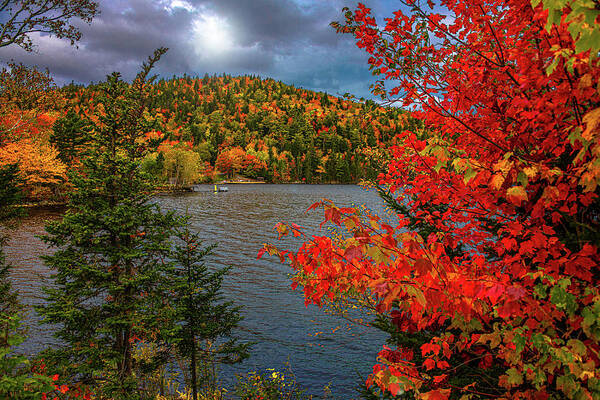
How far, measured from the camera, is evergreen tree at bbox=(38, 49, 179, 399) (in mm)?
8766

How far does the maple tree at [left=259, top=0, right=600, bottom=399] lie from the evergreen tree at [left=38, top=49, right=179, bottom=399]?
7.75 metres

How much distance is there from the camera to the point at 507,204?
3627 mm

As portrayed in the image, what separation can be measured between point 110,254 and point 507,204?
10.6 m

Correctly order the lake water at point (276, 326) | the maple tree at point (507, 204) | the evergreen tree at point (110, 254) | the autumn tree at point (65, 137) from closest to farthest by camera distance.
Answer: the maple tree at point (507, 204)
the evergreen tree at point (110, 254)
the lake water at point (276, 326)
the autumn tree at point (65, 137)

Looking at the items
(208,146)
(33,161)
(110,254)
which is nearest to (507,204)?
(110,254)

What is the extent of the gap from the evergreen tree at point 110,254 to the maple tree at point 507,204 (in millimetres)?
7752

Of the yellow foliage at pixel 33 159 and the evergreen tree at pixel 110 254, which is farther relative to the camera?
the yellow foliage at pixel 33 159

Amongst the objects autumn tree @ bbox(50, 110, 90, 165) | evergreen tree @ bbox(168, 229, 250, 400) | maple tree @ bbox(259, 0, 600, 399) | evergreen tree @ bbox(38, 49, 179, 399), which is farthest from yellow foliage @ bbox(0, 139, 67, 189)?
Answer: maple tree @ bbox(259, 0, 600, 399)

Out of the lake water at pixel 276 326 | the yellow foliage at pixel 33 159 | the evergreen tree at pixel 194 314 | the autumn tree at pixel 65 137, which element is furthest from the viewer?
the autumn tree at pixel 65 137

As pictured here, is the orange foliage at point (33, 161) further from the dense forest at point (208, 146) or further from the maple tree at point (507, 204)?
Result: the maple tree at point (507, 204)

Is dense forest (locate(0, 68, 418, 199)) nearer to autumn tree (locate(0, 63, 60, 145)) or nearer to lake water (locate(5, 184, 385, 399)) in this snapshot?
autumn tree (locate(0, 63, 60, 145))

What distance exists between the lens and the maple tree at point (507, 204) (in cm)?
253

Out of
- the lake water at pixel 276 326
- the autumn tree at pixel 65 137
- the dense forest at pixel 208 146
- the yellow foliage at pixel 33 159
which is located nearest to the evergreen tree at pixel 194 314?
the lake water at pixel 276 326

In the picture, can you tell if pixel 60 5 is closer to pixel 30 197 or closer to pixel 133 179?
pixel 133 179
